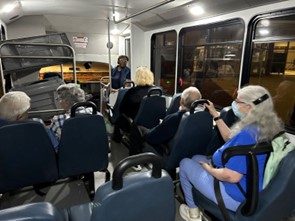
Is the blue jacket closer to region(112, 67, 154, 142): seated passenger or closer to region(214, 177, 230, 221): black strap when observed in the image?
region(112, 67, 154, 142): seated passenger

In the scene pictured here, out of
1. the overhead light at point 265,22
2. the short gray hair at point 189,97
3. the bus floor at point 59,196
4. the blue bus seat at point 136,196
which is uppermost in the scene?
the overhead light at point 265,22

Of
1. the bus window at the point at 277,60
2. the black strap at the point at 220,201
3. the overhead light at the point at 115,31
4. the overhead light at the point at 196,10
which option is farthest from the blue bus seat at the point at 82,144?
the overhead light at the point at 115,31

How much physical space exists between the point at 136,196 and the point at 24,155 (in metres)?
1.12

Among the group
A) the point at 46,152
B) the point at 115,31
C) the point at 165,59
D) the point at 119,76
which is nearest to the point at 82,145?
the point at 46,152

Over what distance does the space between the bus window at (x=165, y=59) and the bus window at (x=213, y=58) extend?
1.17ft

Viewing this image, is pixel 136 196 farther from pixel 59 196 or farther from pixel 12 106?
pixel 59 196

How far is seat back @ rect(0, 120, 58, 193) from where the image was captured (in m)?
1.38

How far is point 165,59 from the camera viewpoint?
4844 mm

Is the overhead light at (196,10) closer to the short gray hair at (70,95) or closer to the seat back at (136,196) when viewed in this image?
the short gray hair at (70,95)

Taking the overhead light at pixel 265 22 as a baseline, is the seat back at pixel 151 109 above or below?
below

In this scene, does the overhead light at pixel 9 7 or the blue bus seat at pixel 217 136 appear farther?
the overhead light at pixel 9 7

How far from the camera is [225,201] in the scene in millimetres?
1271

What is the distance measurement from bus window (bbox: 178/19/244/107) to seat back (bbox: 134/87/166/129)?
3.95 ft

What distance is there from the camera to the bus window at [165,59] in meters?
4.49
